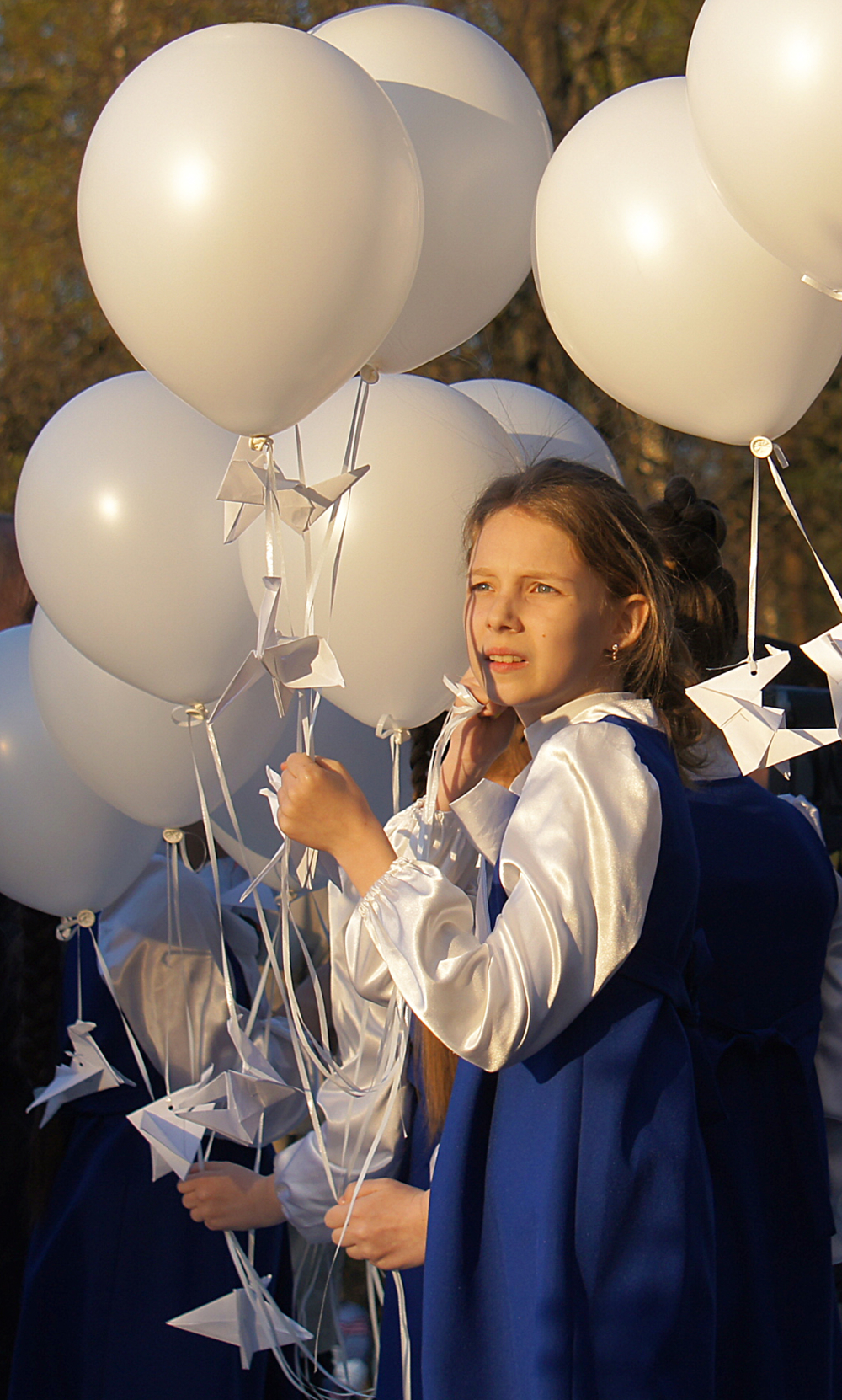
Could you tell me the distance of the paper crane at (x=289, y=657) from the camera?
4.58 feet

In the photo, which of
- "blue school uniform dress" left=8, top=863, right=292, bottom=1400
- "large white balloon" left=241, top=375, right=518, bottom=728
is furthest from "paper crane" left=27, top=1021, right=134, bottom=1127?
"large white balloon" left=241, top=375, right=518, bottom=728

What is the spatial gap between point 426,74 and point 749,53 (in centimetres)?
67

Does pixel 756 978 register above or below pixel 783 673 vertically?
below

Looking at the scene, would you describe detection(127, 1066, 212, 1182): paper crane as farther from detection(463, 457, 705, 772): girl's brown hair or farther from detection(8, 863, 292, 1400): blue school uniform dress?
detection(463, 457, 705, 772): girl's brown hair

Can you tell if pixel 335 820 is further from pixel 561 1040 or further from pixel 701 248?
pixel 701 248

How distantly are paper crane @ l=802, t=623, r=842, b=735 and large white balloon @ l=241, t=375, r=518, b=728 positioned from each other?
53 cm

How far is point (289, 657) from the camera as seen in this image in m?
1.41

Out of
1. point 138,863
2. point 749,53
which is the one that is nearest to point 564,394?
point 138,863

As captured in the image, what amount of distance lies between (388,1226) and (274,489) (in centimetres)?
85

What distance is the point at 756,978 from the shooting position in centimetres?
158

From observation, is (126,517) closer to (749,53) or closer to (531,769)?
(531,769)

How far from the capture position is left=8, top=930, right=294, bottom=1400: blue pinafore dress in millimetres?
2256

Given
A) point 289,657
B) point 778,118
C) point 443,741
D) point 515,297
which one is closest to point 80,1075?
point 443,741

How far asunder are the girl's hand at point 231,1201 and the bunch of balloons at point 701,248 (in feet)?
4.21
